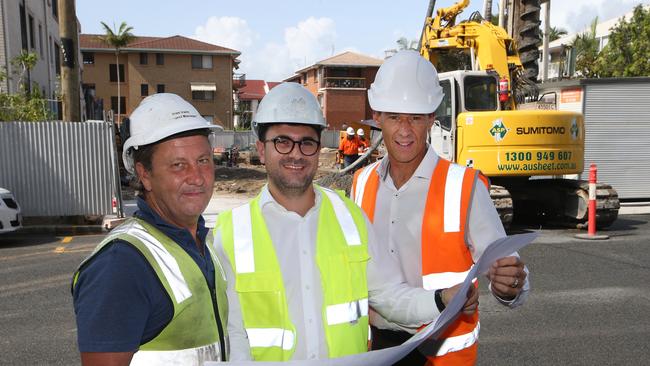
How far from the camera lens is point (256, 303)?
2.24 meters

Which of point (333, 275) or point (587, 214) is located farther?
point (587, 214)

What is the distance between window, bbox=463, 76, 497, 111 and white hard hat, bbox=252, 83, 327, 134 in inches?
383

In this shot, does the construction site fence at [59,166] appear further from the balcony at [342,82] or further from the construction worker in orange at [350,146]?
the balcony at [342,82]

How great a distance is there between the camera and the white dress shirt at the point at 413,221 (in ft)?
8.74

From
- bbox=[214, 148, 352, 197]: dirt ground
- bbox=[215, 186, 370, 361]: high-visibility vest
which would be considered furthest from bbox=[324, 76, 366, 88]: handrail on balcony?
bbox=[215, 186, 370, 361]: high-visibility vest

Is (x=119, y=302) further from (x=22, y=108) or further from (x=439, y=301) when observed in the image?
(x=22, y=108)

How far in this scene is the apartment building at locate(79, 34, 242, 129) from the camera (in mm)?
56062

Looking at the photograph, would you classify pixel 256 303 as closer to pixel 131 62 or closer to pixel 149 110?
pixel 149 110

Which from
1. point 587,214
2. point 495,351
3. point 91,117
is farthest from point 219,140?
point 495,351

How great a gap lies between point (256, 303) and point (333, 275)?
317mm

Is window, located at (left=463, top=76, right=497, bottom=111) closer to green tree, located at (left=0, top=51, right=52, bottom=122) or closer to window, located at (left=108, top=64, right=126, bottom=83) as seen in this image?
green tree, located at (left=0, top=51, right=52, bottom=122)

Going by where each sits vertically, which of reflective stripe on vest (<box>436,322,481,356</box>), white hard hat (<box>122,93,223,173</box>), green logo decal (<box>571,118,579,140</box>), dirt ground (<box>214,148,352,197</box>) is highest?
white hard hat (<box>122,93,223,173</box>)

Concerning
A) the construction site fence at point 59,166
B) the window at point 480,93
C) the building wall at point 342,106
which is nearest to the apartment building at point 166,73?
the building wall at point 342,106

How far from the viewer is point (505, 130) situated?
35.8 feet
